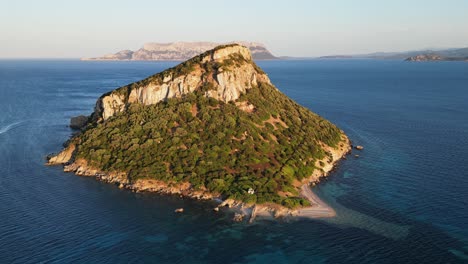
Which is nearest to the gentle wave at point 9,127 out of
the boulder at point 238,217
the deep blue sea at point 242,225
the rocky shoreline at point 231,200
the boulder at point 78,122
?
the boulder at point 78,122

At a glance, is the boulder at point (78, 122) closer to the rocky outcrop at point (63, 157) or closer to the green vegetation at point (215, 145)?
the green vegetation at point (215, 145)

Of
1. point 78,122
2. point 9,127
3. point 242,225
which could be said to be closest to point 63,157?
point 78,122

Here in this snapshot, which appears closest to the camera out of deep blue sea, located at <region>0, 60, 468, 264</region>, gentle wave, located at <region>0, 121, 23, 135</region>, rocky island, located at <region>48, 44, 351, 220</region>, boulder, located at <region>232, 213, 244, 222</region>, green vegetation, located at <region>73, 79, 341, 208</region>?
deep blue sea, located at <region>0, 60, 468, 264</region>

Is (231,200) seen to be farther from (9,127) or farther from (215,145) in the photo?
(9,127)

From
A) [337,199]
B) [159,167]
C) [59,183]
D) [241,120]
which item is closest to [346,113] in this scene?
[241,120]

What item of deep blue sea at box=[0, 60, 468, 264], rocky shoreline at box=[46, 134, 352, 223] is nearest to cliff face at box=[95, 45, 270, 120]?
rocky shoreline at box=[46, 134, 352, 223]

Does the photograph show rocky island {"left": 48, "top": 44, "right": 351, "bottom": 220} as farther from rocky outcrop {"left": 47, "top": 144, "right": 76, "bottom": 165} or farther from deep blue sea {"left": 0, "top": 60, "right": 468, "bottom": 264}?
deep blue sea {"left": 0, "top": 60, "right": 468, "bottom": 264}
